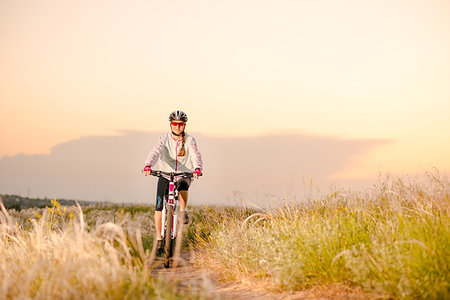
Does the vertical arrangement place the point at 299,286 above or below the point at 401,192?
below

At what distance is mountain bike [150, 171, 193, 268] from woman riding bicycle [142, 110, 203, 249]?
11 cm

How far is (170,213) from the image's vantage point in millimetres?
8383

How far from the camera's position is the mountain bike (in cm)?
836

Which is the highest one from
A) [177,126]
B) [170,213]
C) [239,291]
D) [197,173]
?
[177,126]

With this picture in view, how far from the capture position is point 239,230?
871 centimetres

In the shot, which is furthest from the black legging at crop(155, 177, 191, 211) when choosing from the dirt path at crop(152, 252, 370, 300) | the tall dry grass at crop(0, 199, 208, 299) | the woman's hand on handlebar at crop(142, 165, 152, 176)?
the tall dry grass at crop(0, 199, 208, 299)

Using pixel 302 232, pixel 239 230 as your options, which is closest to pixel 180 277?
pixel 239 230

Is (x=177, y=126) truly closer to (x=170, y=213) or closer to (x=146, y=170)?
(x=146, y=170)

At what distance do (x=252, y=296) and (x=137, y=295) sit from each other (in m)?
1.83

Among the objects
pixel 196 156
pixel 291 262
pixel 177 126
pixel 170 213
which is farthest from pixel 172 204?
pixel 291 262

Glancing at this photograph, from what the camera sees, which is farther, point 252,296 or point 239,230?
point 239,230

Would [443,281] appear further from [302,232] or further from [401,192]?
[401,192]

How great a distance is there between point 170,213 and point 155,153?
121cm

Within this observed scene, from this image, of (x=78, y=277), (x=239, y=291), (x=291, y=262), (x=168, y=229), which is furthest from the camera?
(x=168, y=229)
